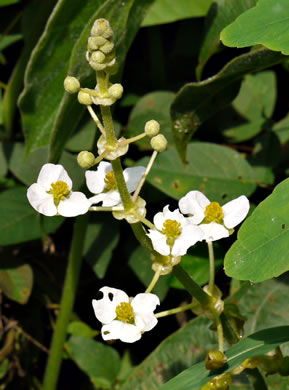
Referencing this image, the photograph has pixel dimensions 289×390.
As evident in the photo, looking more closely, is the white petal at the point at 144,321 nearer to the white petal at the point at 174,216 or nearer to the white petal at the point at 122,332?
the white petal at the point at 122,332

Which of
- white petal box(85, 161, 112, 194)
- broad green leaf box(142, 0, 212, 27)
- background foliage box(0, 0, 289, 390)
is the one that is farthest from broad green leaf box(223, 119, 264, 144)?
white petal box(85, 161, 112, 194)

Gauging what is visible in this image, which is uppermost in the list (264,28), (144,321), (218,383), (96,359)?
(264,28)

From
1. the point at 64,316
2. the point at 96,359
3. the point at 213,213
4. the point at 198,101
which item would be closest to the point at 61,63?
the point at 198,101

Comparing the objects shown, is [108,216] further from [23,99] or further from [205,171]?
[23,99]

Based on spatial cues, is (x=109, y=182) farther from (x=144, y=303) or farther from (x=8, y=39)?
(x=8, y=39)

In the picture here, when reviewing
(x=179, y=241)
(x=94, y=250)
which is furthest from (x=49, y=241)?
(x=179, y=241)

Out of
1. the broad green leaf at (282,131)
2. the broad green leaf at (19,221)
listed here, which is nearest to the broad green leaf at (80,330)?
the broad green leaf at (19,221)
